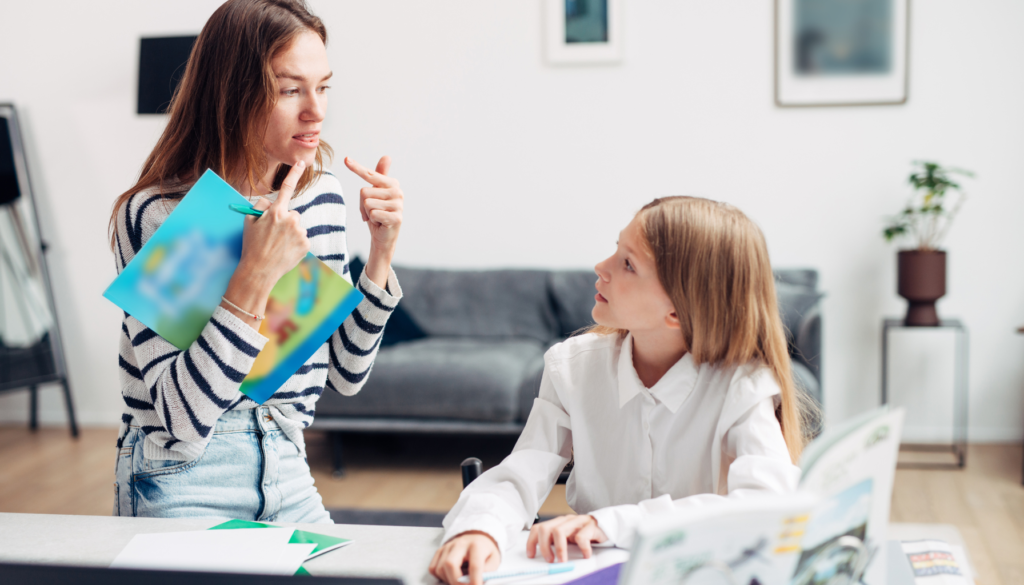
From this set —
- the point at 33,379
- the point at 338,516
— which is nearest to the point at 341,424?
the point at 338,516

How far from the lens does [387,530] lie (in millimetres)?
871

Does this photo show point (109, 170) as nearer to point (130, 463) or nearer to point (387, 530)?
point (130, 463)

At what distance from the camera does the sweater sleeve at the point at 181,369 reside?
2.95ft

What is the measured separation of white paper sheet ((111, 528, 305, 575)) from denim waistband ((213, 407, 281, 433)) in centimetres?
19

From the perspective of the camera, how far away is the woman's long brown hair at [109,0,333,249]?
3.28ft

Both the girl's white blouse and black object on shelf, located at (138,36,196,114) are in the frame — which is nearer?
the girl's white blouse

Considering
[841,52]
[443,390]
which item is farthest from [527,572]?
[841,52]

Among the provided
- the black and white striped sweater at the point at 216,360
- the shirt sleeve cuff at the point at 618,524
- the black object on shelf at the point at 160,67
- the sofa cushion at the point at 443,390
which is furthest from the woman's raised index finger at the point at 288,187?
the black object on shelf at the point at 160,67

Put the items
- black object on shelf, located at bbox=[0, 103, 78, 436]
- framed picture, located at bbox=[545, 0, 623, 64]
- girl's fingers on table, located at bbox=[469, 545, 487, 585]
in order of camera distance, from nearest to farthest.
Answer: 1. girl's fingers on table, located at bbox=[469, 545, 487, 585]
2. framed picture, located at bbox=[545, 0, 623, 64]
3. black object on shelf, located at bbox=[0, 103, 78, 436]

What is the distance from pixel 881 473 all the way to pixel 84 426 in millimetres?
4014

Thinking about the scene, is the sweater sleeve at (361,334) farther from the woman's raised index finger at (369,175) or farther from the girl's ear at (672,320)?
the girl's ear at (672,320)

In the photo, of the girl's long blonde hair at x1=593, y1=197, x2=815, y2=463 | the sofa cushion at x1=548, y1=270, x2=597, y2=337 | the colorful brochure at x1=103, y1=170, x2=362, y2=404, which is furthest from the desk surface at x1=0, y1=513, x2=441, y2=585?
the sofa cushion at x1=548, y1=270, x2=597, y2=337

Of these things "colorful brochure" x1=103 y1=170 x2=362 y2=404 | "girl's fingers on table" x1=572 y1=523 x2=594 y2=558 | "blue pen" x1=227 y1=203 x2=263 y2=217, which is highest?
"blue pen" x1=227 y1=203 x2=263 y2=217

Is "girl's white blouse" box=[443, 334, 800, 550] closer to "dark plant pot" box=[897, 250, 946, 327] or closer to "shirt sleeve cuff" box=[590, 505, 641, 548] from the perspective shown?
"shirt sleeve cuff" box=[590, 505, 641, 548]
